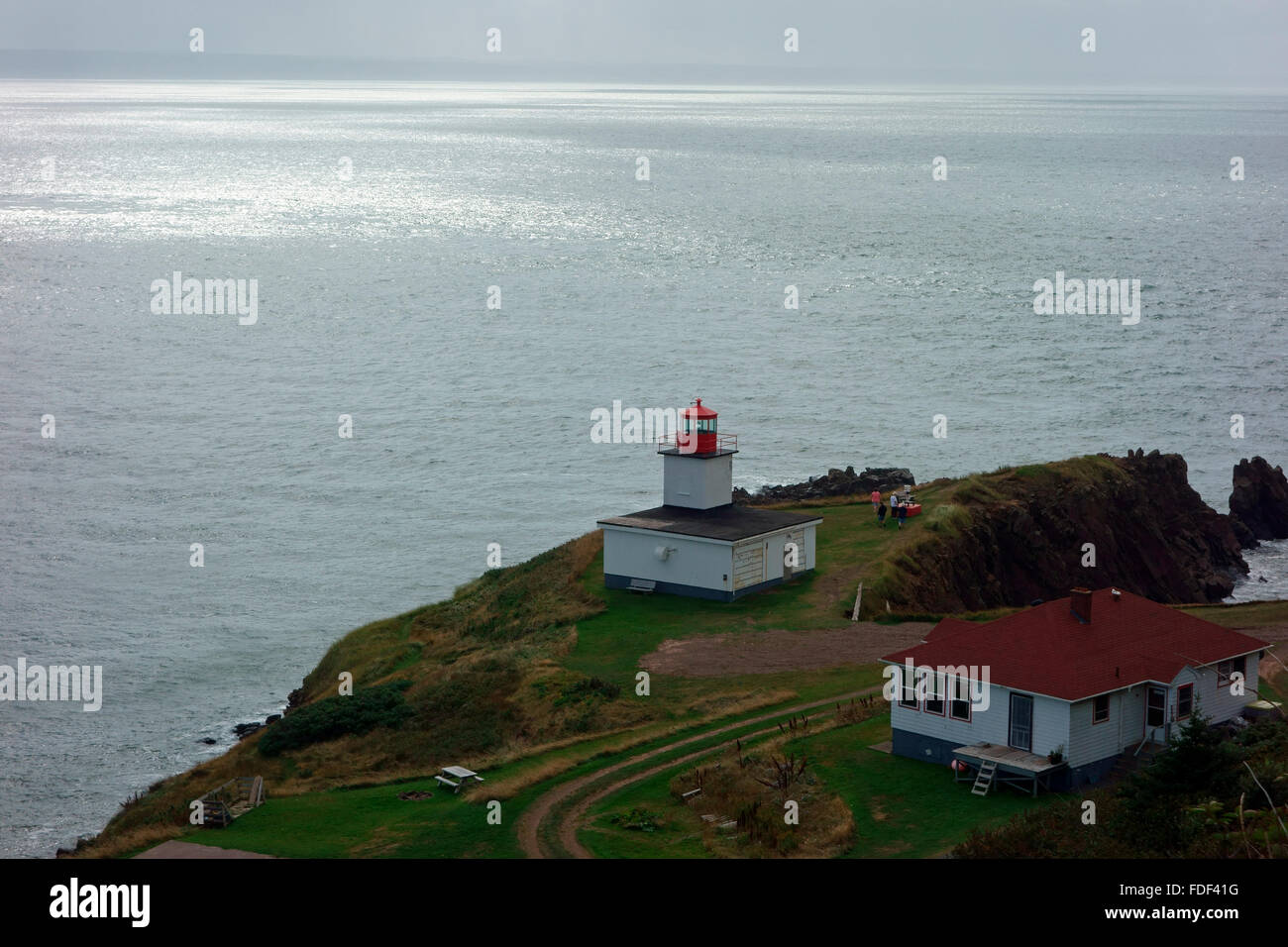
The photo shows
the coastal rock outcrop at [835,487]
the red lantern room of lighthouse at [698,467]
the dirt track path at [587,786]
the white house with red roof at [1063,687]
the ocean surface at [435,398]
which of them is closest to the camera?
the dirt track path at [587,786]

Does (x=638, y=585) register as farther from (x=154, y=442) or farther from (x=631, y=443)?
(x=154, y=442)

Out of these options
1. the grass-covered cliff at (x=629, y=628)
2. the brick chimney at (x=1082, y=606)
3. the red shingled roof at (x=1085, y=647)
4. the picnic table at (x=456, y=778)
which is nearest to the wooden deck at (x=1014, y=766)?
the red shingled roof at (x=1085, y=647)

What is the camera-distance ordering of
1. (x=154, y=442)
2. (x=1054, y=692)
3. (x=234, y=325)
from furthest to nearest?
(x=234, y=325), (x=154, y=442), (x=1054, y=692)

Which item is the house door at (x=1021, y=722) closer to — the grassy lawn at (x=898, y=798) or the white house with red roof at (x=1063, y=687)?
the white house with red roof at (x=1063, y=687)

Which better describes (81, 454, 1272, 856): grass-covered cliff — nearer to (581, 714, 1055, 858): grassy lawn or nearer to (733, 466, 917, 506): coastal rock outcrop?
(581, 714, 1055, 858): grassy lawn


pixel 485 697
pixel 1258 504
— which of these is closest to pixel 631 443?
pixel 1258 504
